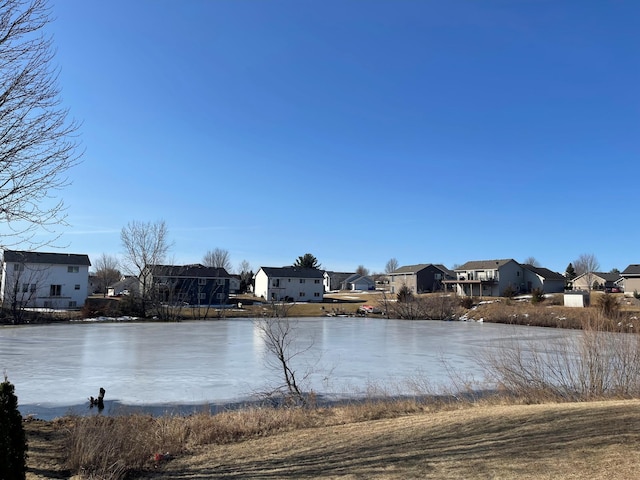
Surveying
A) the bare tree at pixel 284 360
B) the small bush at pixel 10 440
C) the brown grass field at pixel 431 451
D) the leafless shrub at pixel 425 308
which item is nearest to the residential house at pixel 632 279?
the leafless shrub at pixel 425 308

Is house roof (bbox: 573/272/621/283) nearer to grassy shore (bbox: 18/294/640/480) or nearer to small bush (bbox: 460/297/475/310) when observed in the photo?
small bush (bbox: 460/297/475/310)

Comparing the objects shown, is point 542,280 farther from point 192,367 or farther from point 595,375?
point 192,367

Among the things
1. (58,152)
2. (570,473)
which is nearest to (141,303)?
(58,152)

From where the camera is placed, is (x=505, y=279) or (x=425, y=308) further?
(x=505, y=279)

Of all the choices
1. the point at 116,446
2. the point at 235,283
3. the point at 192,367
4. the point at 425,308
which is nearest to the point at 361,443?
the point at 116,446

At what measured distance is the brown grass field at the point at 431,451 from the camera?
522 centimetres

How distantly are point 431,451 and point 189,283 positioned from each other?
178ft

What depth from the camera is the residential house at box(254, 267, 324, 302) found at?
217 ft

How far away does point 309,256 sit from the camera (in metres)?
81.1

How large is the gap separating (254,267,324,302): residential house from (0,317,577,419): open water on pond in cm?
3932

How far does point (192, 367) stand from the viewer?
1595 centimetres

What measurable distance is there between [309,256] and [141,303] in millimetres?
39335

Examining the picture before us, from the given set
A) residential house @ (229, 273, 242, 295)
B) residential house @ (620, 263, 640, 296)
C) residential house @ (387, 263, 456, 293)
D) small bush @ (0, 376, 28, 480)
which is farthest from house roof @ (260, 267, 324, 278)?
small bush @ (0, 376, 28, 480)

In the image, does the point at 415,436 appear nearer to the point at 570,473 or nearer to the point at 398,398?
the point at 570,473
